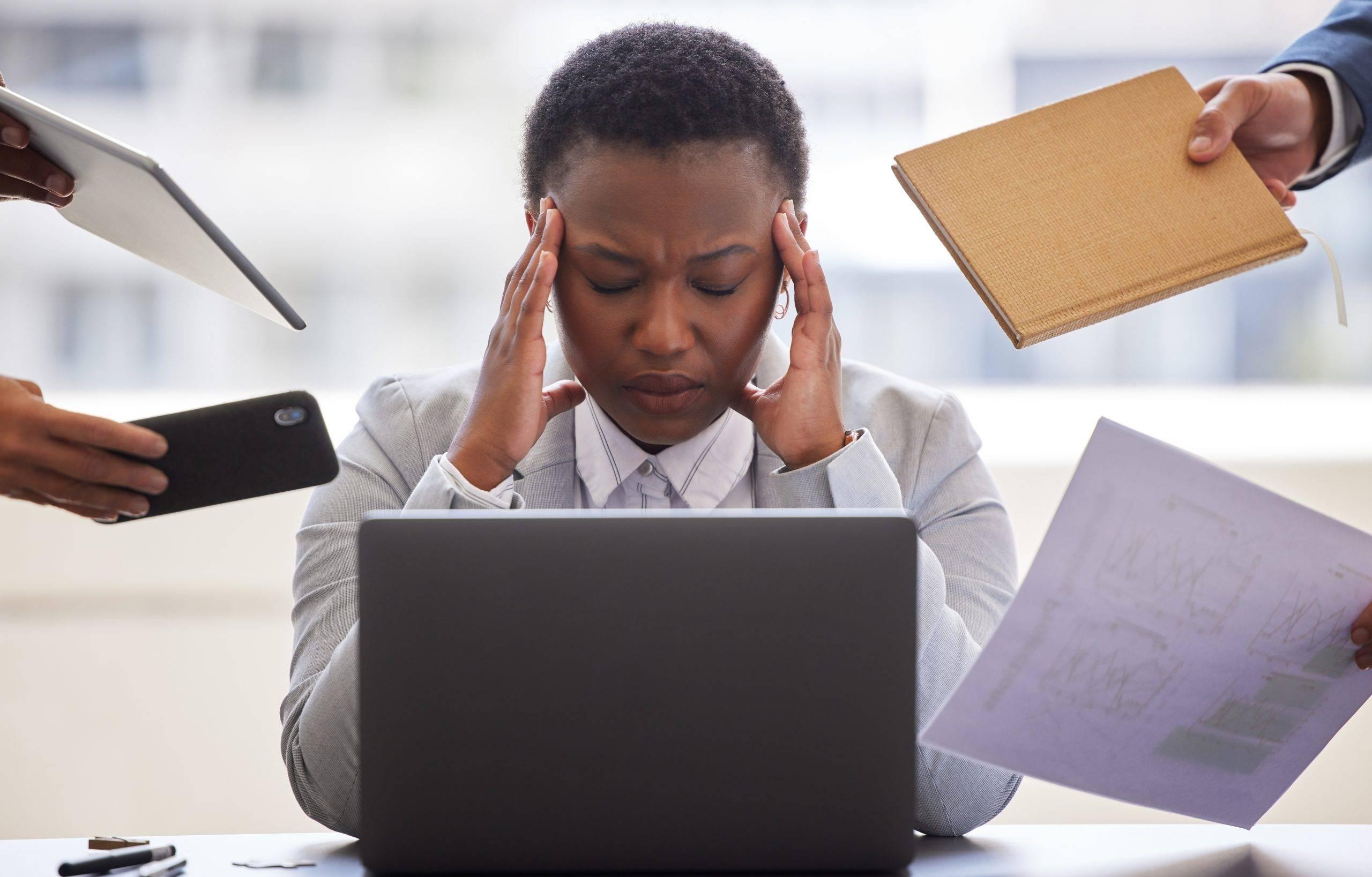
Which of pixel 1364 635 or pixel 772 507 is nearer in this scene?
pixel 1364 635

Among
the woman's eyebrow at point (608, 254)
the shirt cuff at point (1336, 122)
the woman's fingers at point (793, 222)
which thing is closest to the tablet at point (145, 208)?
the woman's eyebrow at point (608, 254)

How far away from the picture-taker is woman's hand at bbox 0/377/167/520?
729 mm

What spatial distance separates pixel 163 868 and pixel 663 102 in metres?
0.80

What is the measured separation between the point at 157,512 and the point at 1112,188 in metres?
0.78

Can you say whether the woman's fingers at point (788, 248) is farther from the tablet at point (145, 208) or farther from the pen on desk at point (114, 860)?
the pen on desk at point (114, 860)

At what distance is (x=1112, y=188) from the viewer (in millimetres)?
950

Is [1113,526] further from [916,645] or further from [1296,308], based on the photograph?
[1296,308]

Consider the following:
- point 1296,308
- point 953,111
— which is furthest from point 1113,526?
point 1296,308

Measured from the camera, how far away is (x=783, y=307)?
1313mm

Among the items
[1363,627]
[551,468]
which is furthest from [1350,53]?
[551,468]

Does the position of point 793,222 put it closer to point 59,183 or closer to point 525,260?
point 525,260

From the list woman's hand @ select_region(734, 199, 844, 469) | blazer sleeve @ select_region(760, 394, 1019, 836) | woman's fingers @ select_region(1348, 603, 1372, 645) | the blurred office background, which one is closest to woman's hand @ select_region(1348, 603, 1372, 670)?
woman's fingers @ select_region(1348, 603, 1372, 645)

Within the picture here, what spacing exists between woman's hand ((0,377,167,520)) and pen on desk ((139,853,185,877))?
0.24 meters

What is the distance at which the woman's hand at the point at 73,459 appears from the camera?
73 cm
